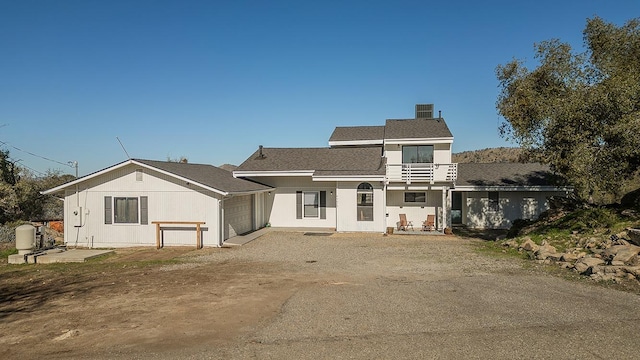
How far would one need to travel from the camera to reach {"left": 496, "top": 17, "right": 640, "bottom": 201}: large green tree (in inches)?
543

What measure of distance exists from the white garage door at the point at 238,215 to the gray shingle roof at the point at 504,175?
1265cm

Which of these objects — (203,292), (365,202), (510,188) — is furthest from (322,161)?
(203,292)

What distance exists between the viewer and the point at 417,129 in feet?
82.6

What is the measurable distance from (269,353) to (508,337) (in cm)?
378

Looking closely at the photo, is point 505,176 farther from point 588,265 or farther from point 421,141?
point 588,265

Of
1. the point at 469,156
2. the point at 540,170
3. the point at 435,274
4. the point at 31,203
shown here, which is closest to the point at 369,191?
the point at 435,274

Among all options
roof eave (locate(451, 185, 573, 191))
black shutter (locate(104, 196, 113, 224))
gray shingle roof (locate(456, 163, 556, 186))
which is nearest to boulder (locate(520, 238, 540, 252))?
roof eave (locate(451, 185, 573, 191))

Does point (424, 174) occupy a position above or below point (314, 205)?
above

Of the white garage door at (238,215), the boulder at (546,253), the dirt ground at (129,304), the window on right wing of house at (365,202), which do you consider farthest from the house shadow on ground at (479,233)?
the dirt ground at (129,304)

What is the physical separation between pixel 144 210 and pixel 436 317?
14.7 meters

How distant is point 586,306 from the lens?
304 inches

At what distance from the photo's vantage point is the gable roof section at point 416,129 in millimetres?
23828

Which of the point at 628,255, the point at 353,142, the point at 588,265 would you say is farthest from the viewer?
the point at 353,142

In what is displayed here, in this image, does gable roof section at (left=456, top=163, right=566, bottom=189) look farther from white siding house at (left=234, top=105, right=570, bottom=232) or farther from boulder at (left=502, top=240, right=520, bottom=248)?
boulder at (left=502, top=240, right=520, bottom=248)
